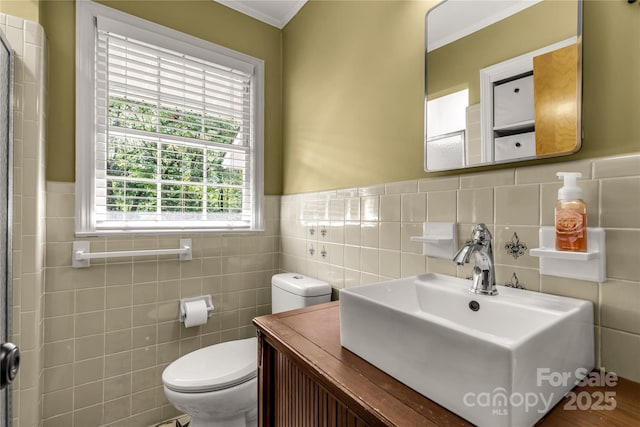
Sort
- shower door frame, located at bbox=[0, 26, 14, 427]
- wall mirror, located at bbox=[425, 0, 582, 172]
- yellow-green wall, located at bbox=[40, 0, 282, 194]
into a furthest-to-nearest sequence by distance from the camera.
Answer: yellow-green wall, located at bbox=[40, 0, 282, 194] → shower door frame, located at bbox=[0, 26, 14, 427] → wall mirror, located at bbox=[425, 0, 582, 172]

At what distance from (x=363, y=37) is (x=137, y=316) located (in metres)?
1.80

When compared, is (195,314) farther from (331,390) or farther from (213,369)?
(331,390)

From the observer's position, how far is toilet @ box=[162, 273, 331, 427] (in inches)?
48.7

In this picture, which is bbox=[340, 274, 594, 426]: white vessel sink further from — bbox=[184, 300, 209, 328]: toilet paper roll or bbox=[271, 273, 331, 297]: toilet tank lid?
bbox=[184, 300, 209, 328]: toilet paper roll

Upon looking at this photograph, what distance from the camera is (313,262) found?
68.2 inches

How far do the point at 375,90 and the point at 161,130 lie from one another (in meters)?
1.18

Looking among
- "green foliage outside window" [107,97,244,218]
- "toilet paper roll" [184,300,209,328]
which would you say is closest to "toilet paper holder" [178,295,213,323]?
"toilet paper roll" [184,300,209,328]

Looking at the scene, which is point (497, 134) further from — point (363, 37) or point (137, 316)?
point (137, 316)

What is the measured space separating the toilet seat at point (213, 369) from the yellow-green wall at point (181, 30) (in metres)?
0.99

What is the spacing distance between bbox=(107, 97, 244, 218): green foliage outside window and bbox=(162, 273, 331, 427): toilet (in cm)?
78

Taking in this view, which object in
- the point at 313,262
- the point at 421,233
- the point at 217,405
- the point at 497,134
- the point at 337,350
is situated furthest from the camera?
the point at 313,262

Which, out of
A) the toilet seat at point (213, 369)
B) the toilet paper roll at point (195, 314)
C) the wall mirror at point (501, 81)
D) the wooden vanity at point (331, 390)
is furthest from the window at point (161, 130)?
the wall mirror at point (501, 81)

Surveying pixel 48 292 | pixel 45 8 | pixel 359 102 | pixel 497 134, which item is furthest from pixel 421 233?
pixel 45 8

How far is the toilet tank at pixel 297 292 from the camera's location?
59.0 inches
